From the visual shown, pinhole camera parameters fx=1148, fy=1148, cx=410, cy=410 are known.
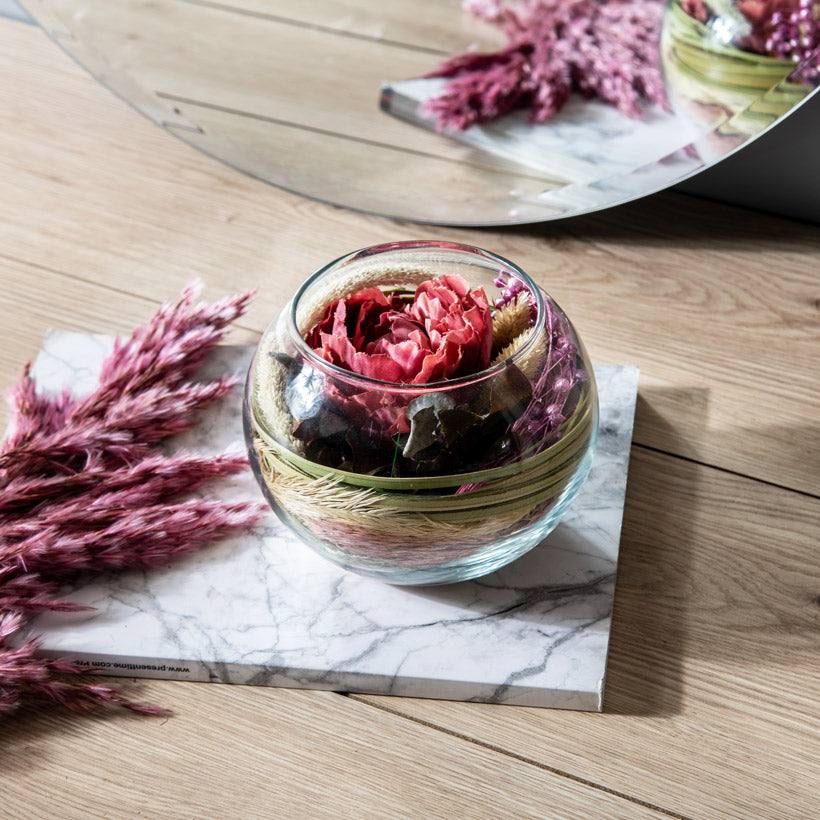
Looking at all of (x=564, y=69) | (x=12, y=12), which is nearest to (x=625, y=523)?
(x=564, y=69)

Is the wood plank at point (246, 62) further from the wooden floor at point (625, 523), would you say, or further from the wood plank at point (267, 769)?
the wood plank at point (267, 769)

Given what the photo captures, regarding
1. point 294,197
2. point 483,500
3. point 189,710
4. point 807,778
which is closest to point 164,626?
point 189,710

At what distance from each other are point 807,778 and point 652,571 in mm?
125

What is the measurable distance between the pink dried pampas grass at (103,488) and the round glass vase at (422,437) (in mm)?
72

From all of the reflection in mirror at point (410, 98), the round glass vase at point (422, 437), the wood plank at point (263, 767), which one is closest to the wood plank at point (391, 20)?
the reflection in mirror at point (410, 98)

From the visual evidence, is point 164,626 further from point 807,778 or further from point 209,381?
point 807,778

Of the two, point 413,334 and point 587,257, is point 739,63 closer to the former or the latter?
point 587,257

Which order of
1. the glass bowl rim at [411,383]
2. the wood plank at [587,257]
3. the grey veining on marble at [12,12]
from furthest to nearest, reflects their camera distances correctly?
1. the grey veining on marble at [12,12]
2. the wood plank at [587,257]
3. the glass bowl rim at [411,383]

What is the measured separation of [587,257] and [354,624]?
39 cm

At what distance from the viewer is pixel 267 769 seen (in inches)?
19.3

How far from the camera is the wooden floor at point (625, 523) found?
48 centimetres

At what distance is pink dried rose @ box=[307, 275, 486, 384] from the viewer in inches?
18.7

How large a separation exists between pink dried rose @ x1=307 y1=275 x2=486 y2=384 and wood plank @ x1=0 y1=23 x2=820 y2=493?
0.20 meters

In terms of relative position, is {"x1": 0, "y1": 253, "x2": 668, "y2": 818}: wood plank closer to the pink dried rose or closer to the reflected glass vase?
the pink dried rose
